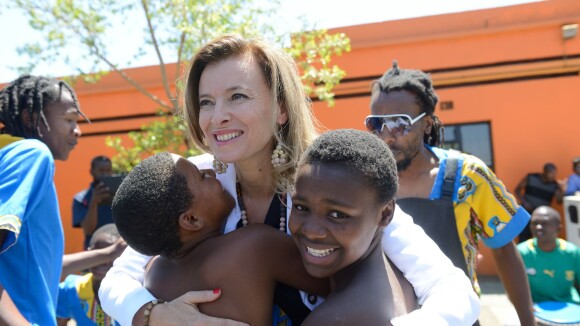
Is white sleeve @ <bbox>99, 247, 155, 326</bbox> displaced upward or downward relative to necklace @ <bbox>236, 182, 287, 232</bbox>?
downward

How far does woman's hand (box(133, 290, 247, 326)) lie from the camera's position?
54.5 inches

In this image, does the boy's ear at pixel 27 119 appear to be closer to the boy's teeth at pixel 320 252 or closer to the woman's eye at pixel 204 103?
the woman's eye at pixel 204 103

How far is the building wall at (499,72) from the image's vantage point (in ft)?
27.1

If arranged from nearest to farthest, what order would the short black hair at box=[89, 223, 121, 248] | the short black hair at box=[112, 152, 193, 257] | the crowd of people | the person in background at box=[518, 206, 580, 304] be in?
the crowd of people
the short black hair at box=[112, 152, 193, 257]
the short black hair at box=[89, 223, 121, 248]
the person in background at box=[518, 206, 580, 304]

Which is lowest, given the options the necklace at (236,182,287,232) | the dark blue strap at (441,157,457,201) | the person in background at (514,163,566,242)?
the person in background at (514,163,566,242)

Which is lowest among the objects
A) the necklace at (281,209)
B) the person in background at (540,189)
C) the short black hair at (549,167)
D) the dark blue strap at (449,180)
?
the person in background at (540,189)

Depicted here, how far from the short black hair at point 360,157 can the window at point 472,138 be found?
7472 millimetres

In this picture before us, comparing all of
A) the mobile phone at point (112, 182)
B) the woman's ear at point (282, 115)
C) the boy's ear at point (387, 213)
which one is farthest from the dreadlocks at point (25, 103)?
the mobile phone at point (112, 182)

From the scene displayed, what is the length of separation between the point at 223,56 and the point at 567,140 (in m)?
8.00

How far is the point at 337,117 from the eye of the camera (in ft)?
29.4

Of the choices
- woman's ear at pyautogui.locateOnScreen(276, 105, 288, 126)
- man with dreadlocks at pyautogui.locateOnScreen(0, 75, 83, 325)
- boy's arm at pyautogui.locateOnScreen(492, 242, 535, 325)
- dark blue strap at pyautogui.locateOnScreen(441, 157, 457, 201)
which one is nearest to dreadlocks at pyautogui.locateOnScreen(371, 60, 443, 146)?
dark blue strap at pyautogui.locateOnScreen(441, 157, 457, 201)

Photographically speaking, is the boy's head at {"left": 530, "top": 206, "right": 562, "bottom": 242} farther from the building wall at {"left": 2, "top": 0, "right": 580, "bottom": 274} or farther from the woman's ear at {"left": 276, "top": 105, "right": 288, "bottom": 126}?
the woman's ear at {"left": 276, "top": 105, "right": 288, "bottom": 126}

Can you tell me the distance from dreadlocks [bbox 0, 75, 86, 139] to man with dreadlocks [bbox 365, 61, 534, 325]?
1.65 m

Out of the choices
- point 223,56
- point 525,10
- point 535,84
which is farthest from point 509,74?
point 223,56
